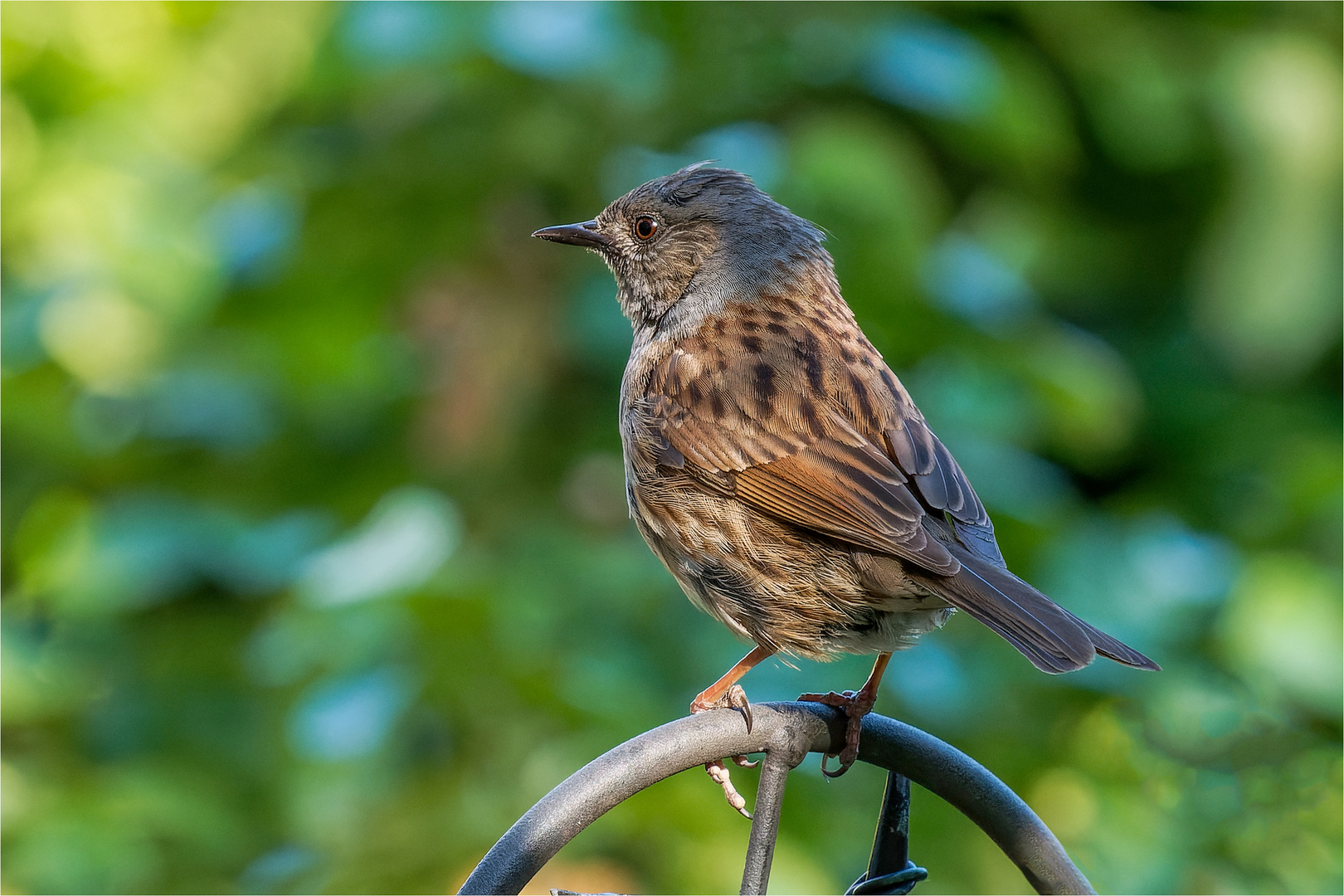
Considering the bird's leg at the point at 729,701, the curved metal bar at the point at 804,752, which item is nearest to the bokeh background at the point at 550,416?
the bird's leg at the point at 729,701

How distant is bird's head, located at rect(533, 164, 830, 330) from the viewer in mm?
3080

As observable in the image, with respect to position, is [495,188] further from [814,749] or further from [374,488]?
[814,749]

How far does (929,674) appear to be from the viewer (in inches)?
134

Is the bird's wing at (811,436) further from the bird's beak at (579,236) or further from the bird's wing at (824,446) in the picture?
the bird's beak at (579,236)

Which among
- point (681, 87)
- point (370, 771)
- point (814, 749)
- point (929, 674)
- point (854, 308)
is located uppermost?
point (681, 87)

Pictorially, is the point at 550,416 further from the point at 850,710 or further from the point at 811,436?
the point at 850,710

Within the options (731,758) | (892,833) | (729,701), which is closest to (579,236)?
(729,701)

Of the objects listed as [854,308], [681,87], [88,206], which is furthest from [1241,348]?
[88,206]

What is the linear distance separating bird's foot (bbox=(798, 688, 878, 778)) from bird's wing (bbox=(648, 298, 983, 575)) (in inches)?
10.4

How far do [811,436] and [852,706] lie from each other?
61 cm

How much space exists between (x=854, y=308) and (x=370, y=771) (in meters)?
1.84

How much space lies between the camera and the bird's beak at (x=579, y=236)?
10.2 ft

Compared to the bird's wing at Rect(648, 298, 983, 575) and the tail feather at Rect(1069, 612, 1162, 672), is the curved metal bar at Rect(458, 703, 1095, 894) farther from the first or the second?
the bird's wing at Rect(648, 298, 983, 575)

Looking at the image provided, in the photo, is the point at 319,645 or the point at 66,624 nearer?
the point at 319,645
